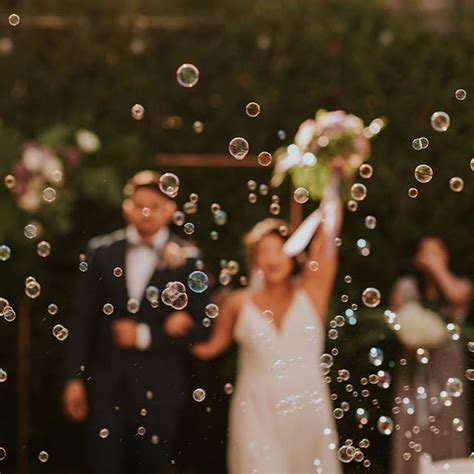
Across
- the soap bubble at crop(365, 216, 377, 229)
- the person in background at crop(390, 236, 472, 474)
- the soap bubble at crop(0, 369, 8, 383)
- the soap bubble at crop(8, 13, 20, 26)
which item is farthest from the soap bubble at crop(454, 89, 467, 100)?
the soap bubble at crop(0, 369, 8, 383)

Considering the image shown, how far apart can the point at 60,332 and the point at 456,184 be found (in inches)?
61.8

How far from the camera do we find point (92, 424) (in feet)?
9.61

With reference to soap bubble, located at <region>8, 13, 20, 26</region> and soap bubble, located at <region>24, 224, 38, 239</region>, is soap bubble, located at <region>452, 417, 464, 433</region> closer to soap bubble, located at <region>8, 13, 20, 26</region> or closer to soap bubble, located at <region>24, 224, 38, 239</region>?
soap bubble, located at <region>24, 224, 38, 239</region>

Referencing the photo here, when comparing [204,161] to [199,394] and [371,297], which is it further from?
[371,297]

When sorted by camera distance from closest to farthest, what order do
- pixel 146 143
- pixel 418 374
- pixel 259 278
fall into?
pixel 418 374 → pixel 259 278 → pixel 146 143

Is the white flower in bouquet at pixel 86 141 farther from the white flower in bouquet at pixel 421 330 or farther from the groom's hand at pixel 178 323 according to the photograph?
the white flower in bouquet at pixel 421 330

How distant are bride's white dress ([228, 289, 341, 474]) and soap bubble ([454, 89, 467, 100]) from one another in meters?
1.43

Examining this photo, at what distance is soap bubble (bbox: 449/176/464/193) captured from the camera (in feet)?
12.6

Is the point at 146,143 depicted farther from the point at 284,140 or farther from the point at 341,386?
the point at 341,386

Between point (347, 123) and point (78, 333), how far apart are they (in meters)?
0.92

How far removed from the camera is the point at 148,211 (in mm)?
2729

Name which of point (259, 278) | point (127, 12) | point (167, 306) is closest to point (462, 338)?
point (259, 278)

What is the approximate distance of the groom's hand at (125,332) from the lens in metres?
2.77

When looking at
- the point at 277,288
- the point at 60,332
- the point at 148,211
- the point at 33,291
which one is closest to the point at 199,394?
the point at 60,332
